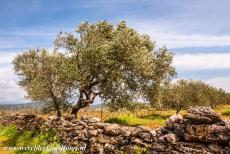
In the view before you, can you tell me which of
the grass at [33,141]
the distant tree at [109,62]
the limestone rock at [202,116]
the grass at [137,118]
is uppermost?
the distant tree at [109,62]

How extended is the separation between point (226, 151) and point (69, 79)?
2549 cm

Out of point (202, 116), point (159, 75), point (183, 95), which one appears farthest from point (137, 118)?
point (202, 116)

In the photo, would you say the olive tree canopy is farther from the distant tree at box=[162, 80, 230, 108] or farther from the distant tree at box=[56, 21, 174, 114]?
the distant tree at box=[162, 80, 230, 108]

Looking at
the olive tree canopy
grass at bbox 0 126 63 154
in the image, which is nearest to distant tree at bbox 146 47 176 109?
the olive tree canopy

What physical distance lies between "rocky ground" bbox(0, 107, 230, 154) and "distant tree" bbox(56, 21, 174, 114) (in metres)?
11.7

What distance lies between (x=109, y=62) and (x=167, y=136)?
20.7m

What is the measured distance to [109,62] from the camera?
37.9m

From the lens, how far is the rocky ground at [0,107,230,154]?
16.0 metres

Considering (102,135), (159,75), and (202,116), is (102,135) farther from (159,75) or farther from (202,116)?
(159,75)

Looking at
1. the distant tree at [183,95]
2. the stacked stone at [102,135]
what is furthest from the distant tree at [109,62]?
the distant tree at [183,95]

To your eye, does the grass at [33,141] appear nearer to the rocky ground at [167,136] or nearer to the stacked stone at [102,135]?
the stacked stone at [102,135]

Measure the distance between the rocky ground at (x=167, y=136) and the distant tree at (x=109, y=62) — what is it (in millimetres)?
11727

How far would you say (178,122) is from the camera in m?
17.9

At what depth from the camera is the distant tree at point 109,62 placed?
38.3 metres
